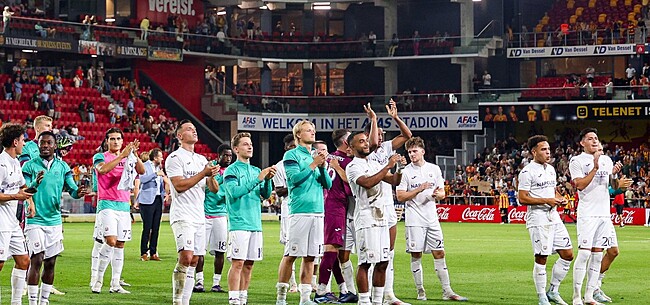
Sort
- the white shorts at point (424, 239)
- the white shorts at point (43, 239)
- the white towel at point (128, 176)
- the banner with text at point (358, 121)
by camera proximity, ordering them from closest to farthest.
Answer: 1. the white shorts at point (43, 239)
2. the white shorts at point (424, 239)
3. the white towel at point (128, 176)
4. the banner with text at point (358, 121)

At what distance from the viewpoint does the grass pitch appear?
57.2 ft

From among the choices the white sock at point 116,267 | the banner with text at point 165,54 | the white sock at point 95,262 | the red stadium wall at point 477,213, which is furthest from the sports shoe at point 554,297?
the banner with text at point 165,54

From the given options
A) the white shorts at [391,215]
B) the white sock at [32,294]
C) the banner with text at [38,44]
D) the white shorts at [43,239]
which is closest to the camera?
the white sock at [32,294]

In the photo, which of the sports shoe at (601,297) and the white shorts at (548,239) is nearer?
the white shorts at (548,239)

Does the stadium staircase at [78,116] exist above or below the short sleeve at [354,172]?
above

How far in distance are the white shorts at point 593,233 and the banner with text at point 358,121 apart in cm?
4300

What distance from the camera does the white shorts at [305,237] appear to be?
50.1 feet

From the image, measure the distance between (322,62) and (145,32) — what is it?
1135cm

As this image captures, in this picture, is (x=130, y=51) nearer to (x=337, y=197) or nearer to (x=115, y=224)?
(x=115, y=224)

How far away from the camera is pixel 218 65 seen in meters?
63.8

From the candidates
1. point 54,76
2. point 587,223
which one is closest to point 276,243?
point 587,223

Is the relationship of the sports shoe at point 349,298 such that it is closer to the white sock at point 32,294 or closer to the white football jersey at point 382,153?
the white football jersey at point 382,153

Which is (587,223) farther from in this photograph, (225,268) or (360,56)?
(360,56)

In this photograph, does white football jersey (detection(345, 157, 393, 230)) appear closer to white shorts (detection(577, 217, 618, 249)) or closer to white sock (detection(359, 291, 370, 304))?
white sock (detection(359, 291, 370, 304))
